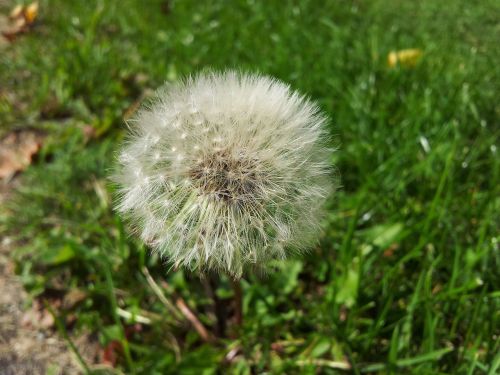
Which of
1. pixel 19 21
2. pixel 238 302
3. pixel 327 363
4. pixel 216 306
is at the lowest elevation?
pixel 327 363

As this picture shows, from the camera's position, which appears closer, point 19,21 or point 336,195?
point 336,195

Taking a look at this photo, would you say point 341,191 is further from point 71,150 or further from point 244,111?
point 71,150

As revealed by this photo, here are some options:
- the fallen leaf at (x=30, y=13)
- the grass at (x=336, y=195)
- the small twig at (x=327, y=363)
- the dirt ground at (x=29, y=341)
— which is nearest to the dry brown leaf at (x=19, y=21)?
the fallen leaf at (x=30, y=13)

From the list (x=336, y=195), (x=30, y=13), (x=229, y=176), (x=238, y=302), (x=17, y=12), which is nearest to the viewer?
(x=229, y=176)

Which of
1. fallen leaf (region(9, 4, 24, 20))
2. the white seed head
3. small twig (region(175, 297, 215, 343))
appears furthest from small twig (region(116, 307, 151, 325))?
fallen leaf (region(9, 4, 24, 20))

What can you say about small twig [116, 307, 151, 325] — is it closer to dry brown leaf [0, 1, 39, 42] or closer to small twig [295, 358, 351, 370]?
small twig [295, 358, 351, 370]

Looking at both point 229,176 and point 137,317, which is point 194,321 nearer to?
point 137,317

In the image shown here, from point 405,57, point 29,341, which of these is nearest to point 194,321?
point 29,341

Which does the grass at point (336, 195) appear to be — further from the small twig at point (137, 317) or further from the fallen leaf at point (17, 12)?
the fallen leaf at point (17, 12)
